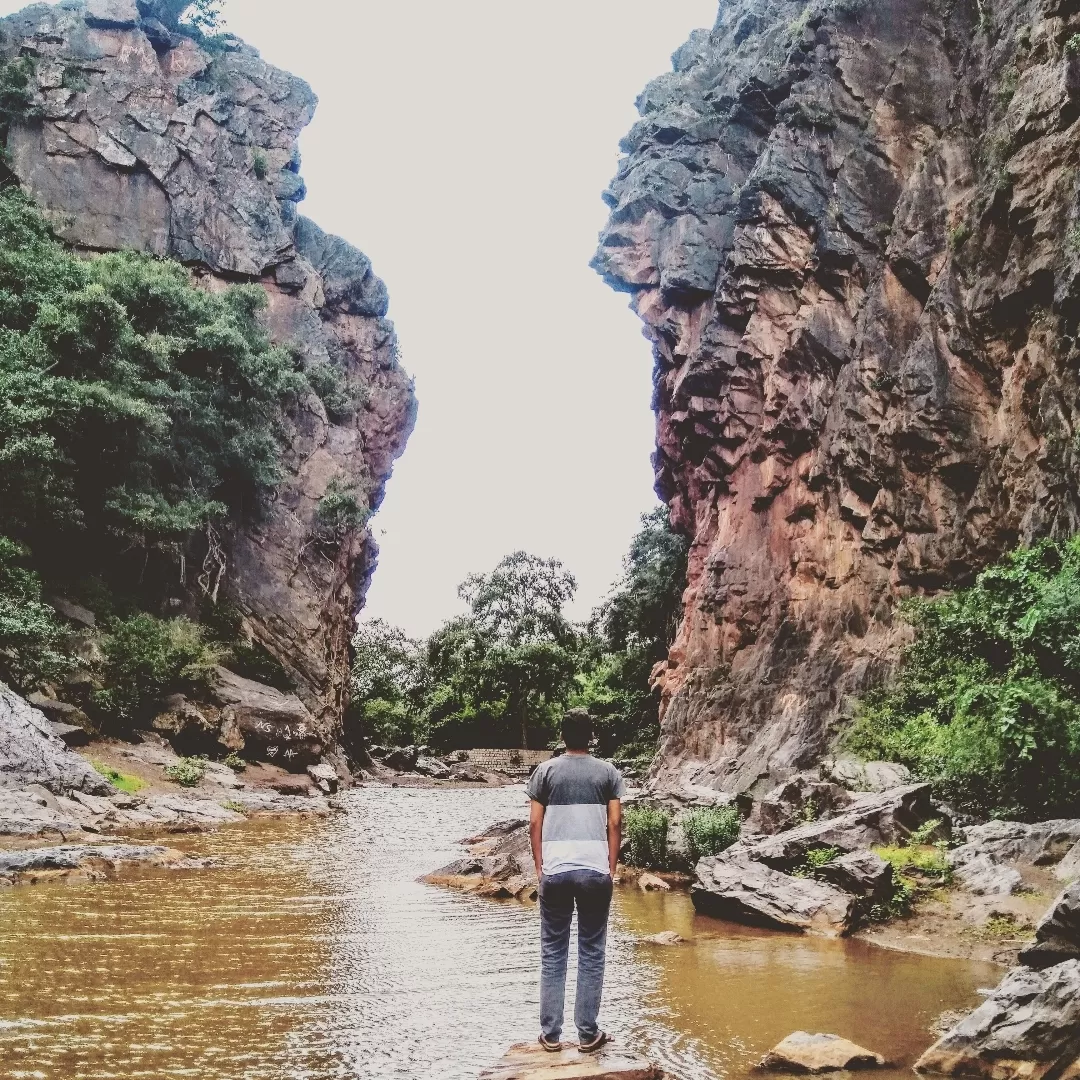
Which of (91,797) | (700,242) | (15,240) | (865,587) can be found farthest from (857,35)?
(91,797)

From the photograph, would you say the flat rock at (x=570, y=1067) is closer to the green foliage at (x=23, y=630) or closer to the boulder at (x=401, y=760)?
the green foliage at (x=23, y=630)

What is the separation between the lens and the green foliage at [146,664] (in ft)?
80.8

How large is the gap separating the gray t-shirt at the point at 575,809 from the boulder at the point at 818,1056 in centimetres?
125

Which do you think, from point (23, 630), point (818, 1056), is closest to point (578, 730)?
point (818, 1056)

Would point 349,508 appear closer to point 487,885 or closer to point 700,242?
point 700,242

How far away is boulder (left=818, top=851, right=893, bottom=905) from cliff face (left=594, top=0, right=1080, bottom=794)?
7795 mm

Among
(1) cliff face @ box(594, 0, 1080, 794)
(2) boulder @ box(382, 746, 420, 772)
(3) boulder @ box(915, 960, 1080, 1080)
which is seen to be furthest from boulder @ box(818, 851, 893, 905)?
(2) boulder @ box(382, 746, 420, 772)

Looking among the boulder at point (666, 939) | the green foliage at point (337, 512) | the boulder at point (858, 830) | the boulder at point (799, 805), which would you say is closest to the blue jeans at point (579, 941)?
the boulder at point (666, 939)

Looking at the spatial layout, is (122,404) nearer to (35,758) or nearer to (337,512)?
(35,758)

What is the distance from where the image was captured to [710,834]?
41.0 ft

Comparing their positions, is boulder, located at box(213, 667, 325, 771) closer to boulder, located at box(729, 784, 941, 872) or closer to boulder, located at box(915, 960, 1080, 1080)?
boulder, located at box(729, 784, 941, 872)

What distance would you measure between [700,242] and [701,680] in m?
16.5

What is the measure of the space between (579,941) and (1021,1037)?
7.39ft

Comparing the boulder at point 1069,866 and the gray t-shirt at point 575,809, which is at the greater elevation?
the gray t-shirt at point 575,809
